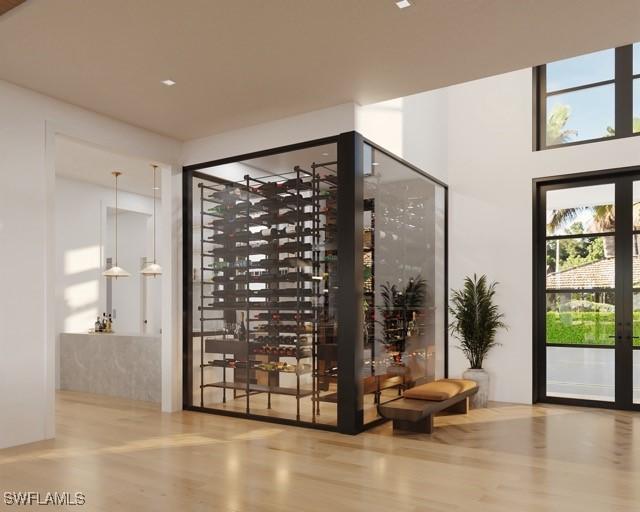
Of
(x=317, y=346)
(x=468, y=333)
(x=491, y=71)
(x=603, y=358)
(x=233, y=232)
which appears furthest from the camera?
(x=468, y=333)

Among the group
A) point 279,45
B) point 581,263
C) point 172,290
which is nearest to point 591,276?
point 581,263

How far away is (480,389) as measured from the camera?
6.59m

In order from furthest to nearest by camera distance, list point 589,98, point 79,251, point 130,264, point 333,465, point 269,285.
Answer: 1. point 130,264
2. point 79,251
3. point 589,98
4. point 269,285
5. point 333,465

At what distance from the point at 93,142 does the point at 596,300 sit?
18.5 feet

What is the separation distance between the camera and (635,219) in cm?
628

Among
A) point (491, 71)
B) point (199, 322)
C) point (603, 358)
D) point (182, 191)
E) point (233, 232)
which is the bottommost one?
point (603, 358)

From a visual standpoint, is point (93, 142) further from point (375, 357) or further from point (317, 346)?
point (375, 357)

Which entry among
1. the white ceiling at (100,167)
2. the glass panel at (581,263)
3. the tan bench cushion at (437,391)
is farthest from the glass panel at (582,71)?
the white ceiling at (100,167)

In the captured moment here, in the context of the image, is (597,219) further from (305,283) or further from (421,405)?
(305,283)

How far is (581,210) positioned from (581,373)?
6.16 ft

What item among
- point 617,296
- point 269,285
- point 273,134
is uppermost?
point 273,134

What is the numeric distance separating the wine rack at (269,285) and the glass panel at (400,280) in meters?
0.43

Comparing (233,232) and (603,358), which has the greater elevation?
(233,232)

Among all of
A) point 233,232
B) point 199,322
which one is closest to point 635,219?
point 233,232
